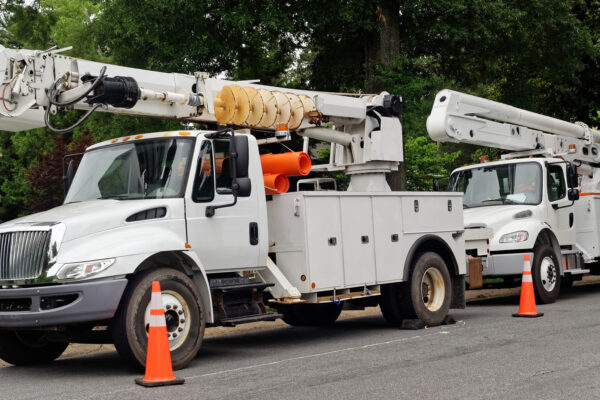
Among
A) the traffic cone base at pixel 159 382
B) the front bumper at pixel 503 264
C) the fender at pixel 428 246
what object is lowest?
the traffic cone base at pixel 159 382

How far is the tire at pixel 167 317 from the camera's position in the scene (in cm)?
829

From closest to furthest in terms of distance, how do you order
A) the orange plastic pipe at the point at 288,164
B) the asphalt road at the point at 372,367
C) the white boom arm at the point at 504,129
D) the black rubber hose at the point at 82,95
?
the asphalt road at the point at 372,367
the black rubber hose at the point at 82,95
the orange plastic pipe at the point at 288,164
the white boom arm at the point at 504,129

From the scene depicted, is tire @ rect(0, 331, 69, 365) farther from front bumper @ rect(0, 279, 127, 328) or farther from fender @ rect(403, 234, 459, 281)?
fender @ rect(403, 234, 459, 281)

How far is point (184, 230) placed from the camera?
9.15 metres

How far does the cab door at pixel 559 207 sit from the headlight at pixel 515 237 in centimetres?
102

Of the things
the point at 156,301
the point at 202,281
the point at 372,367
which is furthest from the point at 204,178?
the point at 372,367

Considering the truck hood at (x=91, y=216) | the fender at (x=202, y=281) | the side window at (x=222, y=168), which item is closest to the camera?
the truck hood at (x=91, y=216)

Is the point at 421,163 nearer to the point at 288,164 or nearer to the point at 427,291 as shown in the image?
the point at 427,291

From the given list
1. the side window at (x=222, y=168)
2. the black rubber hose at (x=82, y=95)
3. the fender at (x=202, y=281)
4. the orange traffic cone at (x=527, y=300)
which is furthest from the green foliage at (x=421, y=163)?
the black rubber hose at (x=82, y=95)

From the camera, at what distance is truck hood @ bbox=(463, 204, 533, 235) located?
14828 millimetres

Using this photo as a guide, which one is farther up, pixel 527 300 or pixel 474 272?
pixel 474 272

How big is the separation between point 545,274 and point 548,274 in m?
0.11

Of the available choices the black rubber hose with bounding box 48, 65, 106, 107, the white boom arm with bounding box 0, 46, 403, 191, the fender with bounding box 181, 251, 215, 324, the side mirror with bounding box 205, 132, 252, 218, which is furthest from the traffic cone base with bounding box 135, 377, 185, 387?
the black rubber hose with bounding box 48, 65, 106, 107

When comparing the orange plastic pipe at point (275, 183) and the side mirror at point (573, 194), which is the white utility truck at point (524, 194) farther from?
the orange plastic pipe at point (275, 183)
